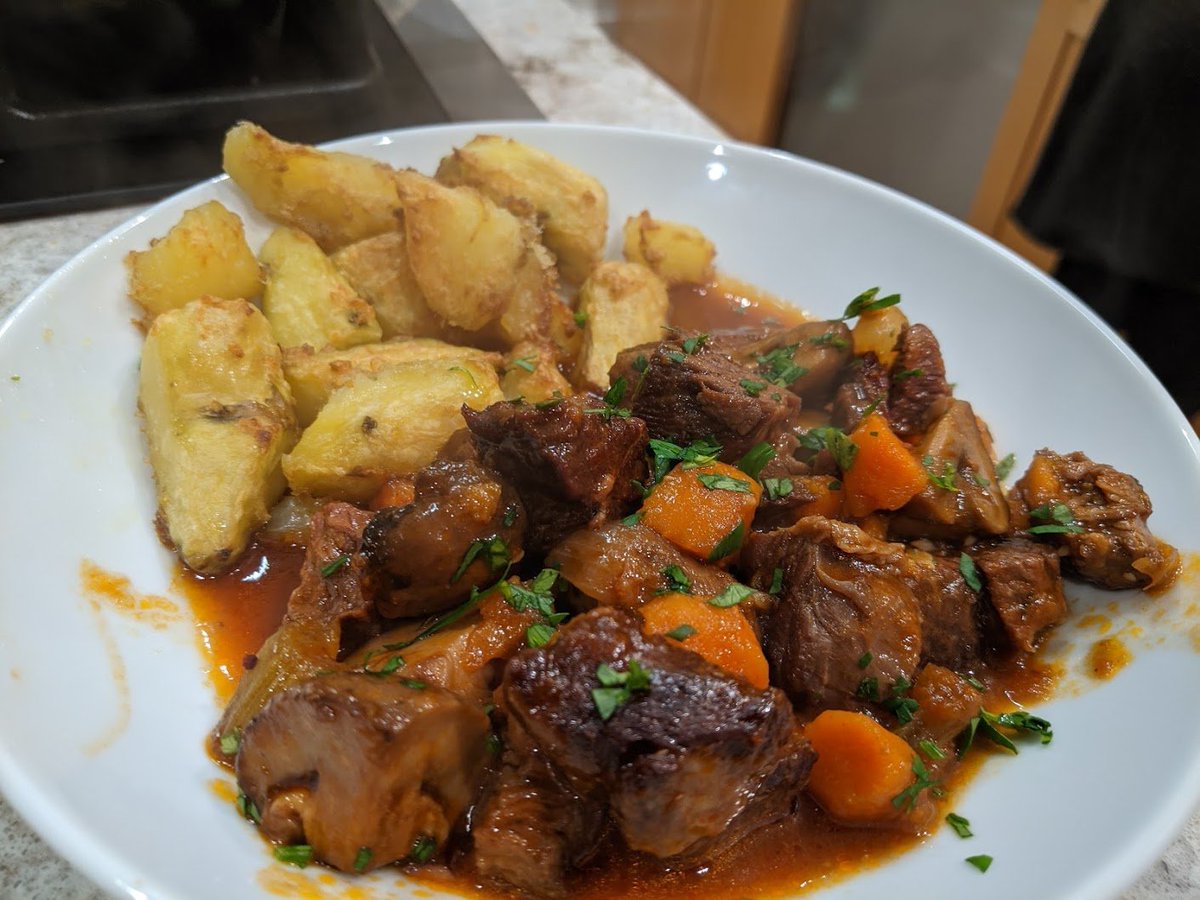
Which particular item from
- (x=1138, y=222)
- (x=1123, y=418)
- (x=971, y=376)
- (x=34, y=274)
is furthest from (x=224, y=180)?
(x=1138, y=222)

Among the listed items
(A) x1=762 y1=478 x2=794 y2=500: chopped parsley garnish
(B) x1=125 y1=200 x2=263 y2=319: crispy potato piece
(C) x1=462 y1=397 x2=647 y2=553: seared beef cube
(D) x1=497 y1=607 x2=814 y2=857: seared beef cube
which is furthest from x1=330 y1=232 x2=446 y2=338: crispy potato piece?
(D) x1=497 y1=607 x2=814 y2=857: seared beef cube

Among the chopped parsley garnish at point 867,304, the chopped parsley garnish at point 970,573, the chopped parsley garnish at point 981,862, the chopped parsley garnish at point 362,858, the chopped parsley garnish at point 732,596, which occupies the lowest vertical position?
the chopped parsley garnish at point 362,858

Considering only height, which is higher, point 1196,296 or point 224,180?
point 224,180

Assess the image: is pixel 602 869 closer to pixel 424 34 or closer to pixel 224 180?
pixel 224 180

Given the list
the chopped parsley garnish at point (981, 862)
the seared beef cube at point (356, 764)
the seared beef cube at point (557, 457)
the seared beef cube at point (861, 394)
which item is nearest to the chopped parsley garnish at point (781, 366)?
the seared beef cube at point (861, 394)

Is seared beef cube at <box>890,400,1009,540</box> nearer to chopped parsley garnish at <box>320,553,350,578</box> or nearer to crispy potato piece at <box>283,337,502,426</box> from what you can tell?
crispy potato piece at <box>283,337,502,426</box>

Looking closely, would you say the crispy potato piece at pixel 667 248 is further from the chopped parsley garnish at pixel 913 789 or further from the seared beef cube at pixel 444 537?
the chopped parsley garnish at pixel 913 789

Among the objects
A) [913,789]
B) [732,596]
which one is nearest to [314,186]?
[732,596]
